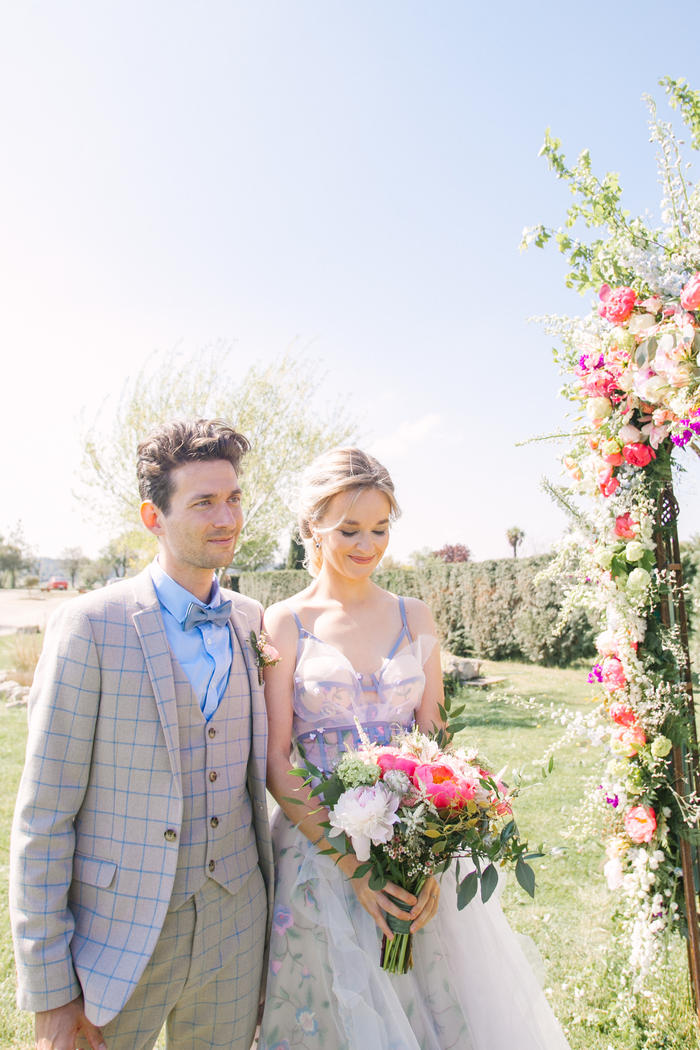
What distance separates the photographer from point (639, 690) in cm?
298

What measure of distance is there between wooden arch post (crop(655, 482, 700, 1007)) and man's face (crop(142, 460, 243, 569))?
205cm

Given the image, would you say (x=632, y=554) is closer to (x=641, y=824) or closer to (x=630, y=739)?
(x=630, y=739)

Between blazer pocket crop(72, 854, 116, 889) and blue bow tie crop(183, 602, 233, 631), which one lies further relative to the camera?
blue bow tie crop(183, 602, 233, 631)

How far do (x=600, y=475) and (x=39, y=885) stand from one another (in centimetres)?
274

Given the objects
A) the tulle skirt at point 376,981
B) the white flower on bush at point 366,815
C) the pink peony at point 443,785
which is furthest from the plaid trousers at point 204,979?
the pink peony at point 443,785

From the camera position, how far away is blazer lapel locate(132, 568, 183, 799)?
1.84 m

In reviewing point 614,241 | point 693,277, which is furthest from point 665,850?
point 614,241

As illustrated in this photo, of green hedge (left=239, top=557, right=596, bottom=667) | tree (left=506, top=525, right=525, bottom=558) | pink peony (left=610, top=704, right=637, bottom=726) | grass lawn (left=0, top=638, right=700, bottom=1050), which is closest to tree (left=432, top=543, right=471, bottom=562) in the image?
tree (left=506, top=525, right=525, bottom=558)

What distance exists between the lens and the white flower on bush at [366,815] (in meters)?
1.80

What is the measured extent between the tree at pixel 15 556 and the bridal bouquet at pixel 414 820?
183 feet

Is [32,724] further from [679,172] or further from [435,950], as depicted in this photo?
[679,172]

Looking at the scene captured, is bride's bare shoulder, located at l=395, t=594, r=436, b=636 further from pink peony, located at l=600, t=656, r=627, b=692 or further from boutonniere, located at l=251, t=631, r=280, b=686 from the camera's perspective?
pink peony, located at l=600, t=656, r=627, b=692

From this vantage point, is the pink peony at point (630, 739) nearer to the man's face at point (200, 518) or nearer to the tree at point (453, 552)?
the man's face at point (200, 518)

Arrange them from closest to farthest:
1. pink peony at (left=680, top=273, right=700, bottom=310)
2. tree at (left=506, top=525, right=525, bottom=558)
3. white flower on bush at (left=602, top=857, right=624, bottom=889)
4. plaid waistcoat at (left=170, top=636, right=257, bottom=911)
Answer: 1. plaid waistcoat at (left=170, top=636, right=257, bottom=911)
2. pink peony at (left=680, top=273, right=700, bottom=310)
3. white flower on bush at (left=602, top=857, right=624, bottom=889)
4. tree at (left=506, top=525, right=525, bottom=558)
